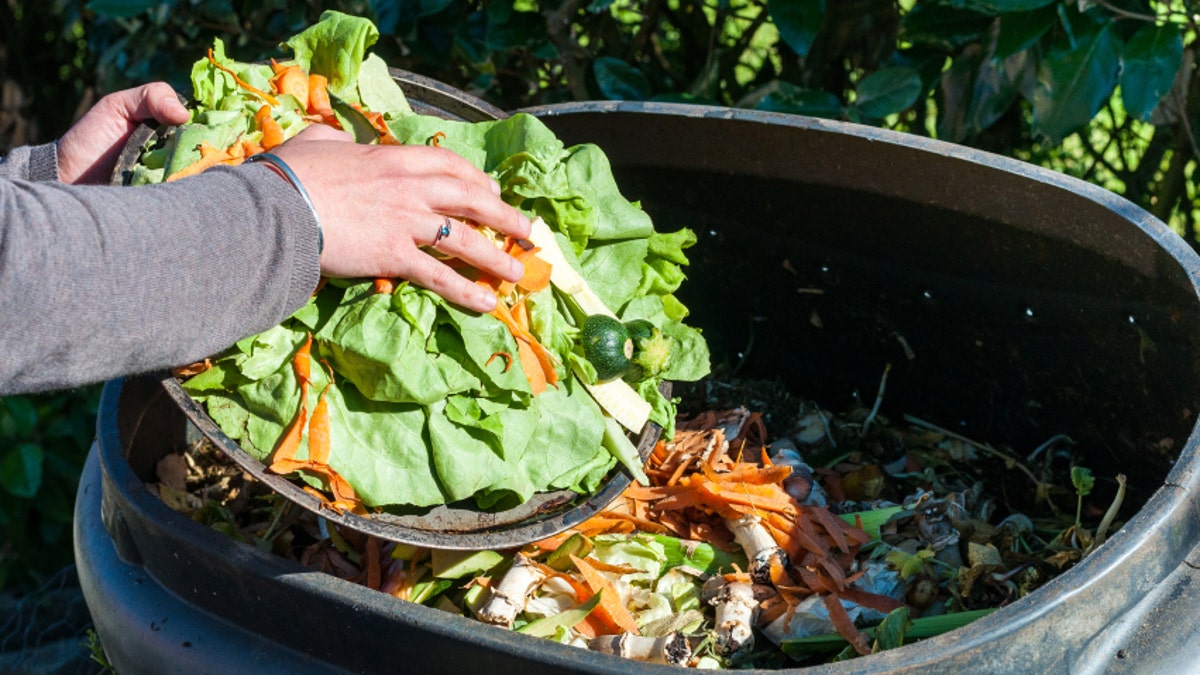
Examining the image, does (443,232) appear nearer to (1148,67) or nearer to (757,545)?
(757,545)

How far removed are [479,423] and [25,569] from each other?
9.41 feet

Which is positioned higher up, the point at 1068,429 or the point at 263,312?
the point at 263,312

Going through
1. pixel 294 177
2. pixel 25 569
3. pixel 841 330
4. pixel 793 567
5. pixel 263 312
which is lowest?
pixel 25 569

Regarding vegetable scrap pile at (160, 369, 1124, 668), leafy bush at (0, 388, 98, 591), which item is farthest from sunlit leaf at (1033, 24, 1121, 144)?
leafy bush at (0, 388, 98, 591)

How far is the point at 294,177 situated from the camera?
160 cm

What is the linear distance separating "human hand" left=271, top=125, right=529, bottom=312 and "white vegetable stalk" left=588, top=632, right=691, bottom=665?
602mm

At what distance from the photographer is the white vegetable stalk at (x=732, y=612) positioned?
2.06 m

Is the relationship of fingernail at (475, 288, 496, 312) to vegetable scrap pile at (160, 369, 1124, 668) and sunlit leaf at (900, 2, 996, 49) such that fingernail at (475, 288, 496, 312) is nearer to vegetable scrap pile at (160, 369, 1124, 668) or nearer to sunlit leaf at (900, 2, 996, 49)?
vegetable scrap pile at (160, 369, 1124, 668)

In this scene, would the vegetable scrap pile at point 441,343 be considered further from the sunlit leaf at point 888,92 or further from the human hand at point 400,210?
the sunlit leaf at point 888,92

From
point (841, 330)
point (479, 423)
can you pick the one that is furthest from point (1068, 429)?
point (479, 423)

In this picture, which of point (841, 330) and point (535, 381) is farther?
point (841, 330)

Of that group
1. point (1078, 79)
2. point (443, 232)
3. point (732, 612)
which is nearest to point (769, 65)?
point (1078, 79)

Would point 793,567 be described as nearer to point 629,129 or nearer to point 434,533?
point 434,533

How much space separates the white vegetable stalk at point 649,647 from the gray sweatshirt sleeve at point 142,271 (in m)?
0.79
